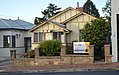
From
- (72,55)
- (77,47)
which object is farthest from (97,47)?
(72,55)

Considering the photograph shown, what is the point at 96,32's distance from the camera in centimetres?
3219

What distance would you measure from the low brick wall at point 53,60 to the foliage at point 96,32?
584cm

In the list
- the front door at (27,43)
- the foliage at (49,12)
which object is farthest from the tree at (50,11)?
the front door at (27,43)

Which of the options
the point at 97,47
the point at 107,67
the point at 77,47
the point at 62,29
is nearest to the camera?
the point at 107,67

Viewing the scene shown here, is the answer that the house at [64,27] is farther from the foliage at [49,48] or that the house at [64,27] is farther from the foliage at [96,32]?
the foliage at [49,48]

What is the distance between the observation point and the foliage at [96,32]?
32062 millimetres

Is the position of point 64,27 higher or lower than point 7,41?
higher

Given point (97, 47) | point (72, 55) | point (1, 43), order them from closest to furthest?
point (72, 55)
point (97, 47)
point (1, 43)

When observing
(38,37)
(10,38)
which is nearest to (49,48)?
(38,37)

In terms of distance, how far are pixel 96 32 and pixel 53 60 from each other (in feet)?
24.2

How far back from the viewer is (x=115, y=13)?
27.2 metres

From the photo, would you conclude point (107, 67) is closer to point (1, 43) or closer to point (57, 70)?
point (57, 70)

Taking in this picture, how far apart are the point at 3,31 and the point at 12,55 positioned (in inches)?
551

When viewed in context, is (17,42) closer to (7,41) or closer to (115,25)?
(7,41)
